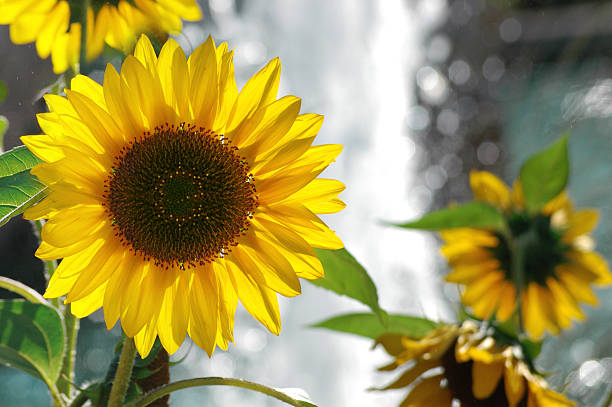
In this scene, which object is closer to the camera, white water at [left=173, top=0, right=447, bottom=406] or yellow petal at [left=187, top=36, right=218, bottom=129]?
yellow petal at [left=187, top=36, right=218, bottom=129]

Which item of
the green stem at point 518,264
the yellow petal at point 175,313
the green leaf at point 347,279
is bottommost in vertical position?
the yellow petal at point 175,313

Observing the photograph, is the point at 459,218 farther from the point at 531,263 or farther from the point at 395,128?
the point at 395,128

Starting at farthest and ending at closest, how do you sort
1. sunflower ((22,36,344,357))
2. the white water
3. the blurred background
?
the white water → the blurred background → sunflower ((22,36,344,357))

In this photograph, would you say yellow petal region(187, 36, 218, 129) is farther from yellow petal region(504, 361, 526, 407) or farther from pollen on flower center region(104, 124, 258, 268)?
yellow petal region(504, 361, 526, 407)

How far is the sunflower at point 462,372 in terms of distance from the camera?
176 mm

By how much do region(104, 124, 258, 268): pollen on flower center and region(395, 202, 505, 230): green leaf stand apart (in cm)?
10

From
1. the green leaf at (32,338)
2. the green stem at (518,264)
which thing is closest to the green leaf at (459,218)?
the green stem at (518,264)

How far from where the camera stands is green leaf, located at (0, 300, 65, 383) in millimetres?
120

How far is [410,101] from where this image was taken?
88 centimetres

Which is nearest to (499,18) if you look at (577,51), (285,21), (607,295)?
(577,51)

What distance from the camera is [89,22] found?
0.13m

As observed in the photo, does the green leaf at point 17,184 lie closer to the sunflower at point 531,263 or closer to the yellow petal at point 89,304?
the yellow petal at point 89,304

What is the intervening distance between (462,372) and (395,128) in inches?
21.0

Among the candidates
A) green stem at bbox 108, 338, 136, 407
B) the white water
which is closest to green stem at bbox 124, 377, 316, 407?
green stem at bbox 108, 338, 136, 407
